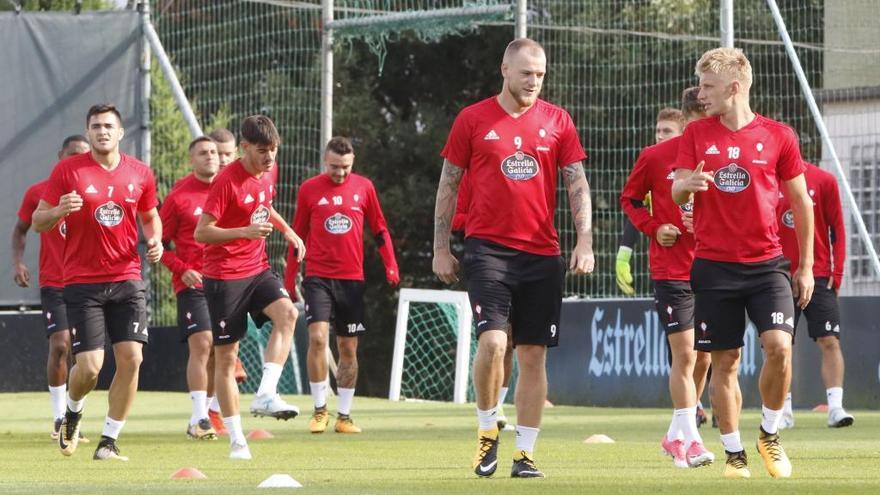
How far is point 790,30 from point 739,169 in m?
14.0

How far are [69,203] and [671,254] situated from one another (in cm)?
356

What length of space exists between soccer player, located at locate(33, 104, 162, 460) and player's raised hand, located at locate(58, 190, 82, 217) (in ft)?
1.25

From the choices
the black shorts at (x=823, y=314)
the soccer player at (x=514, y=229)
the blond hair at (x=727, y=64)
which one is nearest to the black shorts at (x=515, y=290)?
the soccer player at (x=514, y=229)

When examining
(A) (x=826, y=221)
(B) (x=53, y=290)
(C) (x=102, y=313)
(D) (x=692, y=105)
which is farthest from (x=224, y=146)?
(A) (x=826, y=221)

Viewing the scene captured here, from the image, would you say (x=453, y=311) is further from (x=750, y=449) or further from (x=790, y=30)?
(x=750, y=449)

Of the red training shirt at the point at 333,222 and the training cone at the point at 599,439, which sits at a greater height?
the red training shirt at the point at 333,222

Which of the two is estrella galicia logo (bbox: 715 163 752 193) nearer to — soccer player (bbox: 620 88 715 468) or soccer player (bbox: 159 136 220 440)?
soccer player (bbox: 620 88 715 468)

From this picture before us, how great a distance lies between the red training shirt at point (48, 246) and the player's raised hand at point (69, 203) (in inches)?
127

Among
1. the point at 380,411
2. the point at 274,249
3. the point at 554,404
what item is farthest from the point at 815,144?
the point at 274,249

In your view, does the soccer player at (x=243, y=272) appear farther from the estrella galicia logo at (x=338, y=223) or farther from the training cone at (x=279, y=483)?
the training cone at (x=279, y=483)

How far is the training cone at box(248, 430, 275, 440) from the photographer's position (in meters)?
12.9

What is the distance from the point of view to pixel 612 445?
1162 centimetres

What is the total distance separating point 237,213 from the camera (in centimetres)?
1094

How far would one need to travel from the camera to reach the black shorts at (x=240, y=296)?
444 inches
